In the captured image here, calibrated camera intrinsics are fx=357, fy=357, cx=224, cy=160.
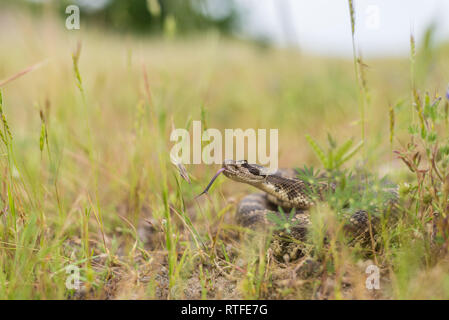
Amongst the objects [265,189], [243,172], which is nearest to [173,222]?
[243,172]

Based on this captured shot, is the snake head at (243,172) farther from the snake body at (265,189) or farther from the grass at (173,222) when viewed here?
the grass at (173,222)

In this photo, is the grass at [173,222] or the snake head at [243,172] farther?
the snake head at [243,172]

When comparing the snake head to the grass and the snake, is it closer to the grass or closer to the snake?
the snake

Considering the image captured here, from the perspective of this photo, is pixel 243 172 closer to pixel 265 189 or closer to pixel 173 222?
pixel 265 189

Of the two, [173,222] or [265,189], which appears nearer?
[173,222]

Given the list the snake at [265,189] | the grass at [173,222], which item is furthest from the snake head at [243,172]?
the grass at [173,222]

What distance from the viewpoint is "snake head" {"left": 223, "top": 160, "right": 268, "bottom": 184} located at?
310 centimetres

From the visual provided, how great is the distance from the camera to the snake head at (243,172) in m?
3.10

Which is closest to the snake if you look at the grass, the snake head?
the snake head

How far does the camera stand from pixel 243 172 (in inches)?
125

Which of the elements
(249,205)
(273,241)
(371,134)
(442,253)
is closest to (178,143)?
(249,205)

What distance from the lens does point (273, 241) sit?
2.67 meters

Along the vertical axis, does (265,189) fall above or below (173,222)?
above

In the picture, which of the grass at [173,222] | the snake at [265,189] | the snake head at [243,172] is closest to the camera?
the grass at [173,222]
